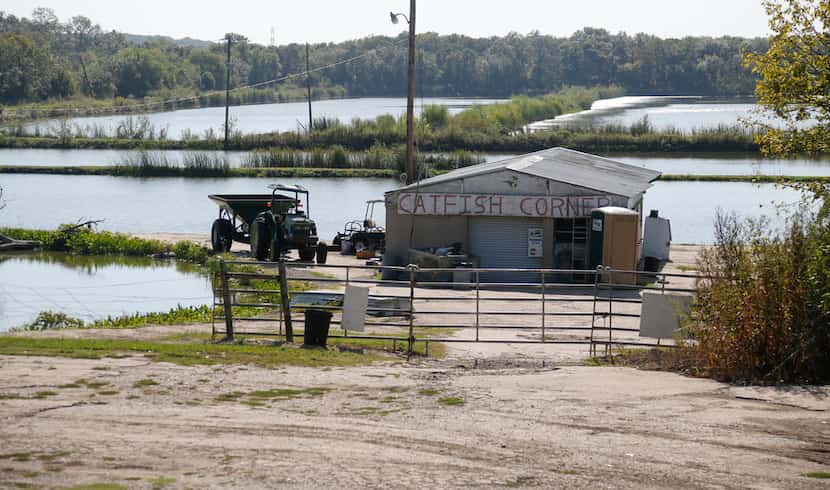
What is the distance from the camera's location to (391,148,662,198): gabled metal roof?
101ft

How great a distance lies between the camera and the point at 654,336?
17016 millimetres

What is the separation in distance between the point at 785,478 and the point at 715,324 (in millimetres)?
4845

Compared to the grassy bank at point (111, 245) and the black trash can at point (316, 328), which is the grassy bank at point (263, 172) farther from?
the black trash can at point (316, 328)

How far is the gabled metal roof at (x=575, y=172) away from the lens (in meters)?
30.9

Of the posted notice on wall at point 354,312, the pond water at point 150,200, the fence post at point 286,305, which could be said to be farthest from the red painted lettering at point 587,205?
the pond water at point 150,200

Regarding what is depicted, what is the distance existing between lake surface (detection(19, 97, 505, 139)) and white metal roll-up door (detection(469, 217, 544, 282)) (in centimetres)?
7117

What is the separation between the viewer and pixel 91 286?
1164 inches

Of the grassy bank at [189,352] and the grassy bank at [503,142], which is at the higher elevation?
the grassy bank at [503,142]

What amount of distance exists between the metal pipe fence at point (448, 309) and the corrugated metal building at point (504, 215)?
1048mm

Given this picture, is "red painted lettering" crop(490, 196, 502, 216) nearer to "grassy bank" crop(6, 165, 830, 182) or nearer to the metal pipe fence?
the metal pipe fence

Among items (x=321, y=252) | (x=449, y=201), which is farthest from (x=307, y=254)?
(x=449, y=201)

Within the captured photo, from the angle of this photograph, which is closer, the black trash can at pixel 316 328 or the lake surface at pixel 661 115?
the black trash can at pixel 316 328

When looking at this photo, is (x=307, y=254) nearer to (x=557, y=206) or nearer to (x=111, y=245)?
(x=557, y=206)

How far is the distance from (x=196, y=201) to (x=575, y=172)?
1160 inches
